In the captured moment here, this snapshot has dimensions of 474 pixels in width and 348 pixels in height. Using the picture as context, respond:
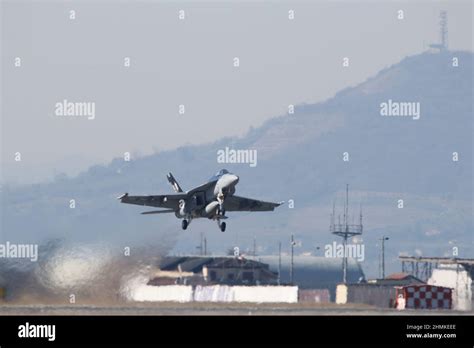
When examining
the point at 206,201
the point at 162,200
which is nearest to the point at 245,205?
the point at 162,200

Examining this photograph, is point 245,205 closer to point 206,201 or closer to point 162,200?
point 162,200

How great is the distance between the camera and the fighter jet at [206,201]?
6294cm

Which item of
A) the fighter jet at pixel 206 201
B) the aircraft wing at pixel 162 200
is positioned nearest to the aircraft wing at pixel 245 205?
the fighter jet at pixel 206 201

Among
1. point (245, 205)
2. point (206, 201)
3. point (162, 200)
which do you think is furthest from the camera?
point (245, 205)

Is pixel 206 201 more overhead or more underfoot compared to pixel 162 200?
more underfoot

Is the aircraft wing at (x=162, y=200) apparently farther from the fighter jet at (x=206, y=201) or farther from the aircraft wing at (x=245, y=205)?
the aircraft wing at (x=245, y=205)

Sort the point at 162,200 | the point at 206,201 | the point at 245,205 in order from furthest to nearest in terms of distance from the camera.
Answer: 1. the point at 245,205
2. the point at 162,200
3. the point at 206,201

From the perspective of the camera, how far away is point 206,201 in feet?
216

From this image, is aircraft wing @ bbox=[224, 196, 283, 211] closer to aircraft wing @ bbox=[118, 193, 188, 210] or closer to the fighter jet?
the fighter jet

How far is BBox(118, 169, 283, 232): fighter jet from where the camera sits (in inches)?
2478

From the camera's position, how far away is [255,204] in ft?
232

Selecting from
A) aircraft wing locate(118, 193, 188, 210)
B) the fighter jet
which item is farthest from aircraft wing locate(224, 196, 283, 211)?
aircraft wing locate(118, 193, 188, 210)

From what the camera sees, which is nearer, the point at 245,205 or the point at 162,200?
the point at 162,200
